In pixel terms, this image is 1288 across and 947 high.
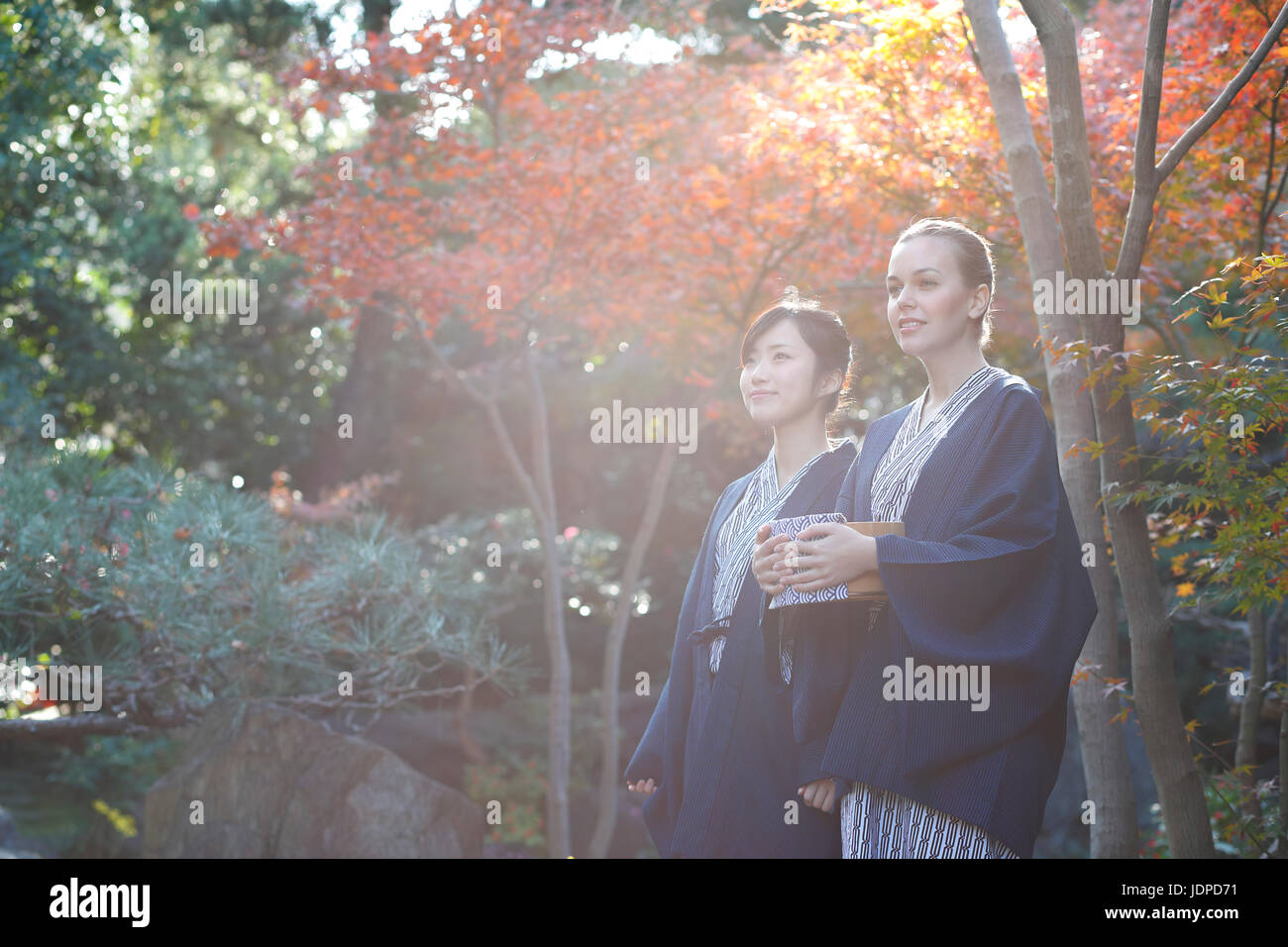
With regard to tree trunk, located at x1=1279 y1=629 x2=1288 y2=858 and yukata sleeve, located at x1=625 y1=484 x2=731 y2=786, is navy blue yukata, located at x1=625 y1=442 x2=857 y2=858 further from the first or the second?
tree trunk, located at x1=1279 y1=629 x2=1288 y2=858

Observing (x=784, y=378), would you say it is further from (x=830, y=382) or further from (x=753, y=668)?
(x=753, y=668)

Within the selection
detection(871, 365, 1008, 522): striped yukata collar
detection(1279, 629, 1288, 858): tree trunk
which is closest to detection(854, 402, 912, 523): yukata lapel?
detection(871, 365, 1008, 522): striped yukata collar

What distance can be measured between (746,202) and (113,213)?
6.28 metres

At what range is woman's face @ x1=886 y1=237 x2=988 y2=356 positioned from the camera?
2.28 meters

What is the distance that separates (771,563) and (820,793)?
537mm

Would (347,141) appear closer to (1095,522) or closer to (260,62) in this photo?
(260,62)

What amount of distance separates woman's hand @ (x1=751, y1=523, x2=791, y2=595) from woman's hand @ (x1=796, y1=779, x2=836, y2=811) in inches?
17.5

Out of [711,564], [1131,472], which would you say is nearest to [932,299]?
[711,564]

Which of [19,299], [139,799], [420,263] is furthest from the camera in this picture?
[19,299]

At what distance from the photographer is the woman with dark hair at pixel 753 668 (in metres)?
2.34

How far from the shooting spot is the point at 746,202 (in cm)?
575

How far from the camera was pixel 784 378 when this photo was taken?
254 cm

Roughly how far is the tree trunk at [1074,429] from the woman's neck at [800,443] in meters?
1.08
